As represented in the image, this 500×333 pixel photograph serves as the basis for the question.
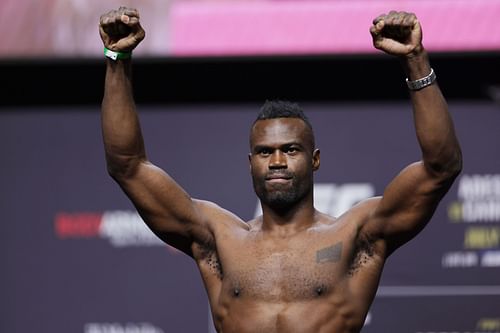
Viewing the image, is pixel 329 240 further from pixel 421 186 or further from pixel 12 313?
pixel 12 313

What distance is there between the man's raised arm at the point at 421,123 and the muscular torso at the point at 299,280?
0.91 feet

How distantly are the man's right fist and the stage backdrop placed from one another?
2.50 meters

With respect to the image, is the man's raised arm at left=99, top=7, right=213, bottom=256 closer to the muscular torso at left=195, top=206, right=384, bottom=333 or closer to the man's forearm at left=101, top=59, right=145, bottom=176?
the man's forearm at left=101, top=59, right=145, bottom=176

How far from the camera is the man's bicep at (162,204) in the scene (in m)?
4.36

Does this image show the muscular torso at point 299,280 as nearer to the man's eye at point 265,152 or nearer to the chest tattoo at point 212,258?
the chest tattoo at point 212,258

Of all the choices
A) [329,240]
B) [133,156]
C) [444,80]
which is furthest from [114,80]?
[444,80]

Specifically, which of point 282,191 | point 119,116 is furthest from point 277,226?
point 119,116

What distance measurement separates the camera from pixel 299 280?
14.0 feet

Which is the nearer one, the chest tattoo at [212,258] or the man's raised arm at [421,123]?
the man's raised arm at [421,123]

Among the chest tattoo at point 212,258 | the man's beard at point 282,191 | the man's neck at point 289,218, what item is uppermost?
the man's beard at point 282,191

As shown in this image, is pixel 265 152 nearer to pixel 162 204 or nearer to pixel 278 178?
pixel 278 178

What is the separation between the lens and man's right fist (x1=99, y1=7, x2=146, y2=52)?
→ 163 inches

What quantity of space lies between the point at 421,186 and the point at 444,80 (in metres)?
2.61

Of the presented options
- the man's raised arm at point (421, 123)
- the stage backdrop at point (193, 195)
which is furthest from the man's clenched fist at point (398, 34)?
the stage backdrop at point (193, 195)
